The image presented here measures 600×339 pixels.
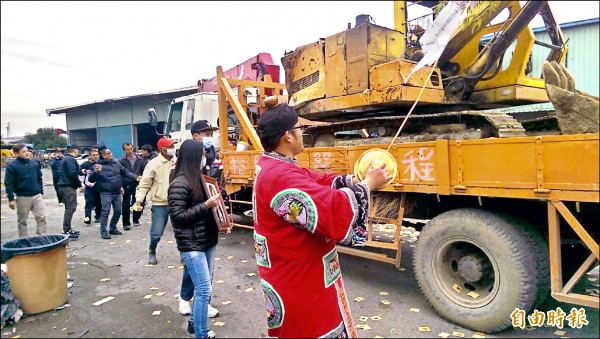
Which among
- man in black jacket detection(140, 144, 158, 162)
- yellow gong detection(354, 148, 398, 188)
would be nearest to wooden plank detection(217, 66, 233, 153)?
man in black jacket detection(140, 144, 158, 162)

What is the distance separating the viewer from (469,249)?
354cm

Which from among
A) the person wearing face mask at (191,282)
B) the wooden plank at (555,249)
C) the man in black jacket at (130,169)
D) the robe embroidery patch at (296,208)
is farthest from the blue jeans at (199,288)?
the man in black jacket at (130,169)

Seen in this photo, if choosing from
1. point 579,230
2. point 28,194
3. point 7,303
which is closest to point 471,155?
point 579,230

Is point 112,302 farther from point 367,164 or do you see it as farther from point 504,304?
point 504,304

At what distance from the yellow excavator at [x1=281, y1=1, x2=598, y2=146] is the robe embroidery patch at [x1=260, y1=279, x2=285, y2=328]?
3244 millimetres

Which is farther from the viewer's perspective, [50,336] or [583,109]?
[50,336]

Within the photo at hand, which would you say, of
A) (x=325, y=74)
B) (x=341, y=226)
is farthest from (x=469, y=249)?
(x=325, y=74)

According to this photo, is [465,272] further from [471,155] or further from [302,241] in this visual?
[302,241]

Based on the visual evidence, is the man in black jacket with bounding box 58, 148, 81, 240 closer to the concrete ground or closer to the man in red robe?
the concrete ground

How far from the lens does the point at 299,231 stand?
66.4 inches

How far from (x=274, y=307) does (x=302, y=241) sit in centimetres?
39

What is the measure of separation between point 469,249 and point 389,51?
9.13 ft

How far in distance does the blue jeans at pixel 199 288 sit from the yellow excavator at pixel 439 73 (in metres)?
2.93

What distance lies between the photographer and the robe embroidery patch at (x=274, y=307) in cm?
179
